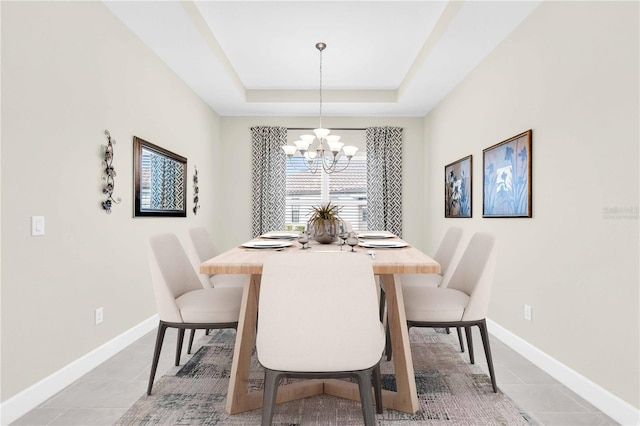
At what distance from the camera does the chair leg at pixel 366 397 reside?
135 cm

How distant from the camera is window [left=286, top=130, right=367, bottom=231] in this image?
5488mm

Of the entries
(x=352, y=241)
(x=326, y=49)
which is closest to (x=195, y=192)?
(x=326, y=49)

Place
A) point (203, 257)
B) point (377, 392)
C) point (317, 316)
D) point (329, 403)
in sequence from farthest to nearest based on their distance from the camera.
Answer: point (203, 257) → point (329, 403) → point (377, 392) → point (317, 316)

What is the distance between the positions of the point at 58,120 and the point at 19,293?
102 centimetres

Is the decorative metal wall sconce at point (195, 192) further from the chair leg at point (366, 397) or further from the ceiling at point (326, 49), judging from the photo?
the chair leg at point (366, 397)

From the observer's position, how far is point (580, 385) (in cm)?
201

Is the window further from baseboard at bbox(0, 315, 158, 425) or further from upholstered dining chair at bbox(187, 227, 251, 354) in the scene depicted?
baseboard at bbox(0, 315, 158, 425)

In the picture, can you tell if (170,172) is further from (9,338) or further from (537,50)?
(537,50)

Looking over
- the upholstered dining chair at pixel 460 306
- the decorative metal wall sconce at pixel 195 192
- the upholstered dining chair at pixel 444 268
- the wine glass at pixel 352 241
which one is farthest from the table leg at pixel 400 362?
the decorative metal wall sconce at pixel 195 192

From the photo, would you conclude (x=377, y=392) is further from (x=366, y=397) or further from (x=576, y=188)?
(x=576, y=188)

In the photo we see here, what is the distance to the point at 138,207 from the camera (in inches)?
118

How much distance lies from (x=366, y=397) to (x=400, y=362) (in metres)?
0.47

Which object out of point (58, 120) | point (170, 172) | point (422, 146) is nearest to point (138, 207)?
point (170, 172)

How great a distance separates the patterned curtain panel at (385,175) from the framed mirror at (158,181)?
2.76m
